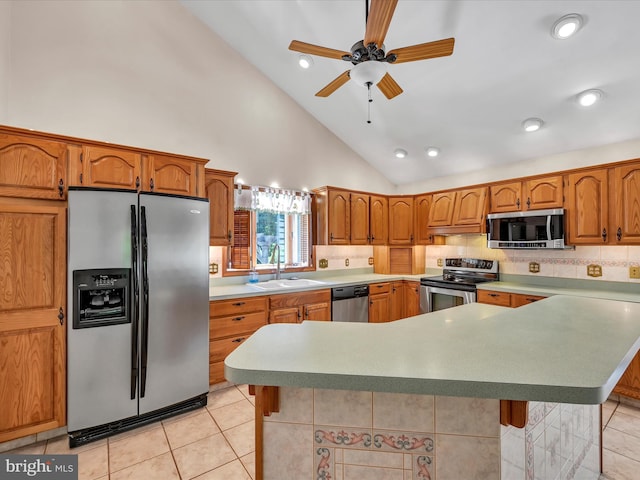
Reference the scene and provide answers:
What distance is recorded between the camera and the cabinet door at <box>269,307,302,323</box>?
317 centimetres

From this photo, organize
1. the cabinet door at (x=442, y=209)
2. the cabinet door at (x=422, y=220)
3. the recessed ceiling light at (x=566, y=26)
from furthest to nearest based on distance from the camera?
the cabinet door at (x=422, y=220), the cabinet door at (x=442, y=209), the recessed ceiling light at (x=566, y=26)

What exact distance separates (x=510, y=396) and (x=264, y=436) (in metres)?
0.79

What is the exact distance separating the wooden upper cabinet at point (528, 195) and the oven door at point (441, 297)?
42.3 inches

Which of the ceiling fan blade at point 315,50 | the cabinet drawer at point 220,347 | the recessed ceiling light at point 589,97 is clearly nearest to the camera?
the ceiling fan blade at point 315,50

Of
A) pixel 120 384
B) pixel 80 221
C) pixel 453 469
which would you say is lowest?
pixel 120 384

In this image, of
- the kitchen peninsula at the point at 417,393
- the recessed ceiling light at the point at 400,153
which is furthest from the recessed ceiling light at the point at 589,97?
the kitchen peninsula at the point at 417,393

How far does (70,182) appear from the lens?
7.14ft

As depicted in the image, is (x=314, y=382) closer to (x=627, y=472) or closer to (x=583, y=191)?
(x=627, y=472)

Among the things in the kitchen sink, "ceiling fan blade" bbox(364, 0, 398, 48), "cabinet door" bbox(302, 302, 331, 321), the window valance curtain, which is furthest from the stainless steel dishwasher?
"ceiling fan blade" bbox(364, 0, 398, 48)

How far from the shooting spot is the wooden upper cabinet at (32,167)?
1973mm

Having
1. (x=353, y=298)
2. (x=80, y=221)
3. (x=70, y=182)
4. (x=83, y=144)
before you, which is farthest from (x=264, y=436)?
(x=353, y=298)

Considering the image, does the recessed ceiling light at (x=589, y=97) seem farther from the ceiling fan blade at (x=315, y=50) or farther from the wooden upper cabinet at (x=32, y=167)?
the wooden upper cabinet at (x=32, y=167)

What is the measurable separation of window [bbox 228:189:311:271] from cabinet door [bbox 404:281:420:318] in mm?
1428

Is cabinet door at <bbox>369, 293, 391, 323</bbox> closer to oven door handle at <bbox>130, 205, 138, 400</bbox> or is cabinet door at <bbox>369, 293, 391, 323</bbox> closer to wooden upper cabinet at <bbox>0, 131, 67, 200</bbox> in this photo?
oven door handle at <bbox>130, 205, 138, 400</bbox>
